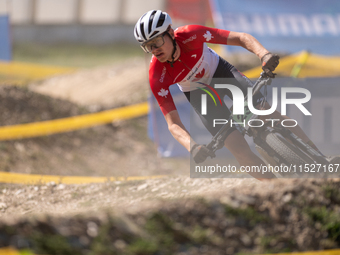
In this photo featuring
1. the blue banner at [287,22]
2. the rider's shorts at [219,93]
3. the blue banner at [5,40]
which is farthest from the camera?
the blue banner at [287,22]

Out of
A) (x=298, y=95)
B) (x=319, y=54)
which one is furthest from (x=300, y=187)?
(x=319, y=54)

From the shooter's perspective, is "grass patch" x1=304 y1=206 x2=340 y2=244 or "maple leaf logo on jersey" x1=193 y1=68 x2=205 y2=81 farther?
"maple leaf logo on jersey" x1=193 y1=68 x2=205 y2=81

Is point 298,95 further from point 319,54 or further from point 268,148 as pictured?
point 319,54

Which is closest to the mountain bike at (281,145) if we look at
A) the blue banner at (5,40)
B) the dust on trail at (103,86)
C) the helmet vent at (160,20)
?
the helmet vent at (160,20)

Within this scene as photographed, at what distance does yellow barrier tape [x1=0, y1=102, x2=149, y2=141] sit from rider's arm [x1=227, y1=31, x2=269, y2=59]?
23.6ft

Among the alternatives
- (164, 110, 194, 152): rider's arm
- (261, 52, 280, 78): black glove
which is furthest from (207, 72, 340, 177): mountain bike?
(164, 110, 194, 152): rider's arm

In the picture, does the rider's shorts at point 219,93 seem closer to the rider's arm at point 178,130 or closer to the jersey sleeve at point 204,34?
the jersey sleeve at point 204,34

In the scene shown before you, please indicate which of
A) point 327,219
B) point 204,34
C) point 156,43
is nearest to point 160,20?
point 156,43

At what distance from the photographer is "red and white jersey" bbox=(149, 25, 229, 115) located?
4.79m

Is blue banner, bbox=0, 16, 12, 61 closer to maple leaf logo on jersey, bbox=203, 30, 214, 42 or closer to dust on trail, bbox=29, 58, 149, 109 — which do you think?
dust on trail, bbox=29, 58, 149, 109

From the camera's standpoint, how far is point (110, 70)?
1736cm

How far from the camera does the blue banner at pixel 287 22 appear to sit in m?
13.8

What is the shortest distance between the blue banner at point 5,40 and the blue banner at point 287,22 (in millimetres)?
7519

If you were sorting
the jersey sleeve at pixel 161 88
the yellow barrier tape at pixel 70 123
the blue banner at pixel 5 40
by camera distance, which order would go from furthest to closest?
the blue banner at pixel 5 40 < the yellow barrier tape at pixel 70 123 < the jersey sleeve at pixel 161 88
